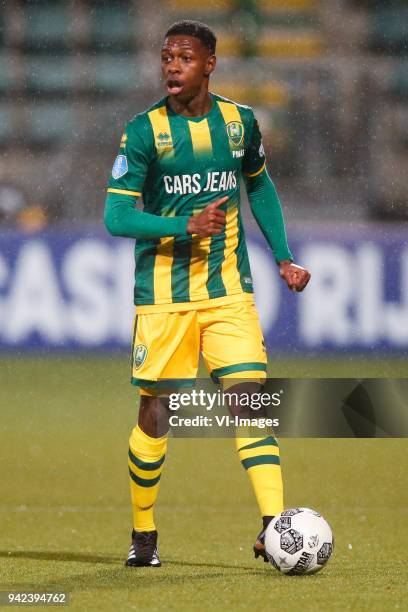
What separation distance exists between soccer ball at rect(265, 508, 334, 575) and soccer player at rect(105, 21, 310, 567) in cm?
27

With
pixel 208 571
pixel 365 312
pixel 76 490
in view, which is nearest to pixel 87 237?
pixel 365 312

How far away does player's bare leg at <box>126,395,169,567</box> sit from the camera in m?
4.63

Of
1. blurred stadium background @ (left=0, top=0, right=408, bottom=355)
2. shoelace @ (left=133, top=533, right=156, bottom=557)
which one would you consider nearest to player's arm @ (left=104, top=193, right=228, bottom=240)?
shoelace @ (left=133, top=533, right=156, bottom=557)

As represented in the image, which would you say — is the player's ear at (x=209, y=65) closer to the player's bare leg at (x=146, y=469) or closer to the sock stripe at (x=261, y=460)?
the player's bare leg at (x=146, y=469)

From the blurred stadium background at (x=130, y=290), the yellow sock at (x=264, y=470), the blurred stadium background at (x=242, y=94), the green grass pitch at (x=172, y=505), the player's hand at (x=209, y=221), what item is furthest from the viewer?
the blurred stadium background at (x=242, y=94)

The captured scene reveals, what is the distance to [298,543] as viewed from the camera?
420 cm

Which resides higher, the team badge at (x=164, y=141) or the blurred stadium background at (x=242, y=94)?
the blurred stadium background at (x=242, y=94)

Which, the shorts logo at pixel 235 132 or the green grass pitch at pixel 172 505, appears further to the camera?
the shorts logo at pixel 235 132

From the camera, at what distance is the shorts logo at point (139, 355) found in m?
4.62

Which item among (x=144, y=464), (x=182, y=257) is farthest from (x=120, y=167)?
(x=144, y=464)

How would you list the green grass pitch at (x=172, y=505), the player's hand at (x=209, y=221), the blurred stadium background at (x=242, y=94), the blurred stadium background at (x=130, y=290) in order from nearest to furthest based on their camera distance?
the green grass pitch at (x=172, y=505) < the player's hand at (x=209, y=221) < the blurred stadium background at (x=130, y=290) < the blurred stadium background at (x=242, y=94)

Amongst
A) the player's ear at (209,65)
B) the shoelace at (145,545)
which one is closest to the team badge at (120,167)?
the player's ear at (209,65)

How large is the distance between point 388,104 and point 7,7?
350 cm

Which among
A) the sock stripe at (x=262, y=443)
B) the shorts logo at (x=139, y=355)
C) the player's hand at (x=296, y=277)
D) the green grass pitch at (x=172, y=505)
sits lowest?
the green grass pitch at (x=172, y=505)
